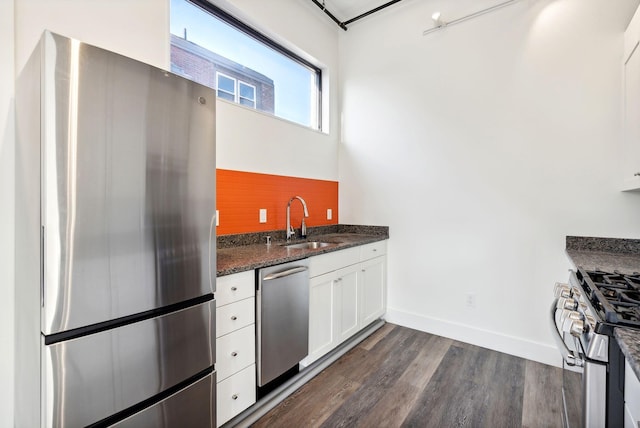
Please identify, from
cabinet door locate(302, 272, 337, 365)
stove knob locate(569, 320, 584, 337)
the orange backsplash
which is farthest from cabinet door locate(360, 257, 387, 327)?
stove knob locate(569, 320, 584, 337)

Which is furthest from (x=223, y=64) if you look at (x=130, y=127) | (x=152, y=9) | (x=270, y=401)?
(x=270, y=401)

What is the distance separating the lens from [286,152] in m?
2.80

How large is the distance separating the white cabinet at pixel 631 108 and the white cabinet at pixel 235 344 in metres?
2.27

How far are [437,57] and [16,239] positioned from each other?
129 inches

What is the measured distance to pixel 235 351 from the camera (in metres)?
1.60

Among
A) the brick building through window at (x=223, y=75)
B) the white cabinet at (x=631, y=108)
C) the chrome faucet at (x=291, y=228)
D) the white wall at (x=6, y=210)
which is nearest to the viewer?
the white wall at (x=6, y=210)

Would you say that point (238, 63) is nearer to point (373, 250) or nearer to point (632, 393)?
point (373, 250)

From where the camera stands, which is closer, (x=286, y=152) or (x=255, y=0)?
(x=255, y=0)

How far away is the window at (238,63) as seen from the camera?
6.84ft

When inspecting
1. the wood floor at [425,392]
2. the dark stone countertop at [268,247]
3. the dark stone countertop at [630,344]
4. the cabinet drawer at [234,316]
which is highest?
the dark stone countertop at [268,247]

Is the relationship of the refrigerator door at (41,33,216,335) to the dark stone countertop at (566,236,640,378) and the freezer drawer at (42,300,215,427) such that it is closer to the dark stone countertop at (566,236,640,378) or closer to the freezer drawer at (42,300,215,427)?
the freezer drawer at (42,300,215,427)

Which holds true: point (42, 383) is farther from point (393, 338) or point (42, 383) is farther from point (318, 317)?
point (393, 338)

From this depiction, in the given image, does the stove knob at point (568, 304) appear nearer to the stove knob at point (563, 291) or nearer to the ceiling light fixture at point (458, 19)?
the stove knob at point (563, 291)

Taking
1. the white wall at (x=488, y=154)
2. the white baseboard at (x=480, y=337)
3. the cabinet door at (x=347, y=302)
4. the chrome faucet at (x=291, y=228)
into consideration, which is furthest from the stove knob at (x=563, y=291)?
the chrome faucet at (x=291, y=228)
